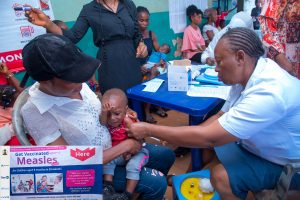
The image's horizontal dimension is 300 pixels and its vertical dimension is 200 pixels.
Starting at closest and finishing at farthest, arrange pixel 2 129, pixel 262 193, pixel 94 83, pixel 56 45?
1. pixel 56 45
2. pixel 262 193
3. pixel 2 129
4. pixel 94 83

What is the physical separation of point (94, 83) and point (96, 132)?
80.5 inches

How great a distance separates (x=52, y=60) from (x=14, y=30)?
89.1 inches

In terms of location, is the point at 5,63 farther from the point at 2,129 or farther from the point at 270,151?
the point at 270,151

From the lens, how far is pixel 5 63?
3092mm

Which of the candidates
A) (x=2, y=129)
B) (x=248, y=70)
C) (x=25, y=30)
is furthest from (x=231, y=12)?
(x=2, y=129)

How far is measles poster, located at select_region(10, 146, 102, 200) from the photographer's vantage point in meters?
1.18

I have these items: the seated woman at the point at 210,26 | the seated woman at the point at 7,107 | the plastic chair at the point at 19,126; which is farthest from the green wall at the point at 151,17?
the plastic chair at the point at 19,126

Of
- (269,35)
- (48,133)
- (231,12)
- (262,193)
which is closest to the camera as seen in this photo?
(48,133)

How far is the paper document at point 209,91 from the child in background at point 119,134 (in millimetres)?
771

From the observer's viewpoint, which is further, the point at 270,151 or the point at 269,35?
the point at 269,35

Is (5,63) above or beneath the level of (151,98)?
above

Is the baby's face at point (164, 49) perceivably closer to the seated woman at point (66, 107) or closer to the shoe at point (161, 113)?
the shoe at point (161, 113)

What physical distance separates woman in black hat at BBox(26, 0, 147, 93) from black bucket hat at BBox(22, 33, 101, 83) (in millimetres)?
1362

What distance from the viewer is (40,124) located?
1.40 m
